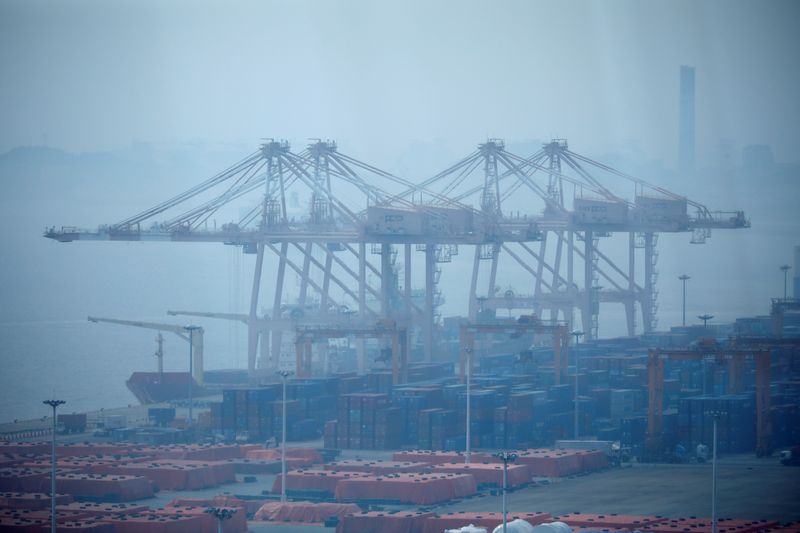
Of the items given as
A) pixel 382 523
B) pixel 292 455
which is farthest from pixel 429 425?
pixel 382 523

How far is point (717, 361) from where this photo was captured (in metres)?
39.8

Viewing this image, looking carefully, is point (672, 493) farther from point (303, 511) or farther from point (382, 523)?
point (303, 511)

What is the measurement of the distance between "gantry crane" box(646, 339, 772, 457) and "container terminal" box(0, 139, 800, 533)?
0.23 feet

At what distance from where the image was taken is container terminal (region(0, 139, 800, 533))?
28719 millimetres

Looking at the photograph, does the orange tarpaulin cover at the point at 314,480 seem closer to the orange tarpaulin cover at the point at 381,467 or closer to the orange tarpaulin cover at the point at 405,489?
the orange tarpaulin cover at the point at 405,489

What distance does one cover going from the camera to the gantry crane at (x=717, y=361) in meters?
37.8

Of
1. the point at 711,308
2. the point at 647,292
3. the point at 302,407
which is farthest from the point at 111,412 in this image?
the point at 711,308

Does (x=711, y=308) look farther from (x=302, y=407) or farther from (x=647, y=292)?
(x=302, y=407)

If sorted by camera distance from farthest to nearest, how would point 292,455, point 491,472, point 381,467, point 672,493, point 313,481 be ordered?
point 292,455
point 381,467
point 491,472
point 313,481
point 672,493

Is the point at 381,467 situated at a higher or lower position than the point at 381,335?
lower

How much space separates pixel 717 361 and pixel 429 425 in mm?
7700

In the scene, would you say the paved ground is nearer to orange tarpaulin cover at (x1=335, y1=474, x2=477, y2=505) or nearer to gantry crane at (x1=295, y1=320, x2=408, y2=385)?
orange tarpaulin cover at (x1=335, y1=474, x2=477, y2=505)

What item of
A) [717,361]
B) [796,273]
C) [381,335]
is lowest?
[717,361]

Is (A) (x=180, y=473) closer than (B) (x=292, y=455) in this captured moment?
Yes
